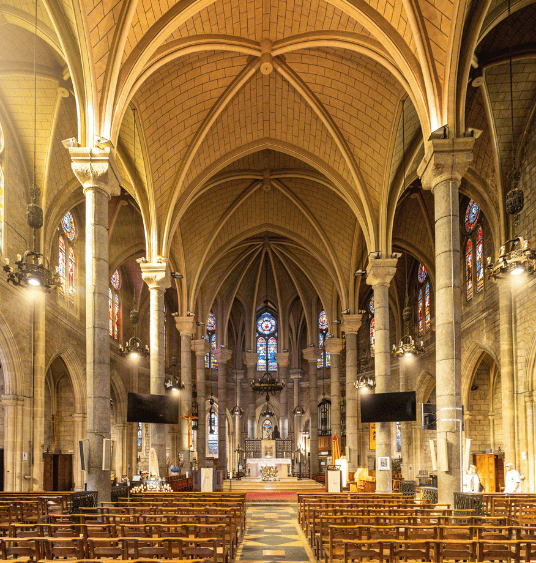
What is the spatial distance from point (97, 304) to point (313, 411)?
25.6 meters

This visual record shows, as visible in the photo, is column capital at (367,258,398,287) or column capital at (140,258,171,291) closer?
column capital at (367,258,398,287)

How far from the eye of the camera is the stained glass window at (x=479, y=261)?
2430cm

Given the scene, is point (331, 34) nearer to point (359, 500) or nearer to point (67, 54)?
point (67, 54)

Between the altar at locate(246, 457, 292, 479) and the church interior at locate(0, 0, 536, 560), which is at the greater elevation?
the church interior at locate(0, 0, 536, 560)

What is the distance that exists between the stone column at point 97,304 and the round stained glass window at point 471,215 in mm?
15084

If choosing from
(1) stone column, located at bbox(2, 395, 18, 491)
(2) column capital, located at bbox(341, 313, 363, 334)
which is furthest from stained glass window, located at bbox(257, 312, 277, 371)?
(1) stone column, located at bbox(2, 395, 18, 491)

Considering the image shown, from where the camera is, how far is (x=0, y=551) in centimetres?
775

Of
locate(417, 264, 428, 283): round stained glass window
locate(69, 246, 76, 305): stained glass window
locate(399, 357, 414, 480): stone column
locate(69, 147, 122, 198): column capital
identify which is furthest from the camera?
locate(399, 357, 414, 480): stone column

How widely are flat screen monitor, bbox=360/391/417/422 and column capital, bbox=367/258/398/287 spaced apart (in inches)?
180

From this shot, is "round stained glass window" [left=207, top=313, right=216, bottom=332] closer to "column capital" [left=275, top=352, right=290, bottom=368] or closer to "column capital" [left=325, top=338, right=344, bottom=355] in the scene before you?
"column capital" [left=275, top=352, right=290, bottom=368]

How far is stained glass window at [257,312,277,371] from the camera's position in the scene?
44.9 m

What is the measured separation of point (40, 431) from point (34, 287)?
8.50 metres

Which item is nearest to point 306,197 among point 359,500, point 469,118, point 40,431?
point 469,118

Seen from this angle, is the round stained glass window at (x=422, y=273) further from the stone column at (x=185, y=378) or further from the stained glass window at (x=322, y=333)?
the stone column at (x=185, y=378)
